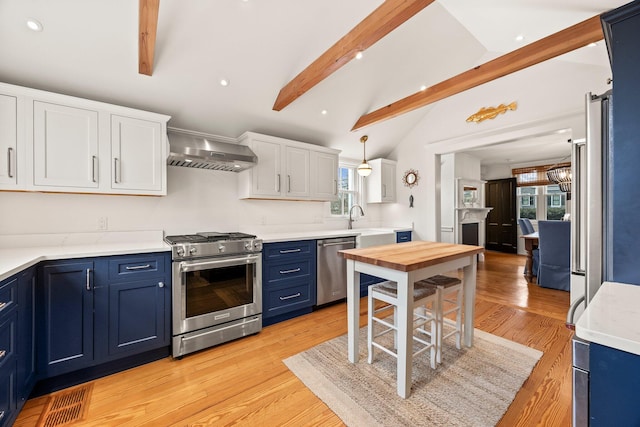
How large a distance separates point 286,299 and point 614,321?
261 cm

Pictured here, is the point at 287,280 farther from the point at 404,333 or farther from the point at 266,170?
the point at 404,333

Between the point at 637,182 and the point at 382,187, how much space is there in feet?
11.8

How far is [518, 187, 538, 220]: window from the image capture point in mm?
7275

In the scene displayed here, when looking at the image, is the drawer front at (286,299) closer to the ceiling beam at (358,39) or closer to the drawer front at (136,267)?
the drawer front at (136,267)

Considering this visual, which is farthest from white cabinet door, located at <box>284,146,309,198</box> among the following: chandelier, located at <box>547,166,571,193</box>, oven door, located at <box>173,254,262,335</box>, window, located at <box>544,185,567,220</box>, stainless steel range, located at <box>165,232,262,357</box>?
window, located at <box>544,185,567,220</box>

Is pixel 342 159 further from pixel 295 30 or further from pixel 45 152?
pixel 45 152

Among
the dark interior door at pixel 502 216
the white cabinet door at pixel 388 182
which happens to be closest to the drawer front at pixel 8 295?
the white cabinet door at pixel 388 182

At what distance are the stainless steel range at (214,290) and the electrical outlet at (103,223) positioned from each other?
0.70 meters

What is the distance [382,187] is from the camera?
185 inches

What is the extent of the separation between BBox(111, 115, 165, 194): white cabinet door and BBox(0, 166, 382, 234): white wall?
355mm

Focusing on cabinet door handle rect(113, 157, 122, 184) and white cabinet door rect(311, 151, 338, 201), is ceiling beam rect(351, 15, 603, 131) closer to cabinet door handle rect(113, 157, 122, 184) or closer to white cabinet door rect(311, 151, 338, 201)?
white cabinet door rect(311, 151, 338, 201)

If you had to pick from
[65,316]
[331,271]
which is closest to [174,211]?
[65,316]

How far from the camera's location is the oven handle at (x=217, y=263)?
7.51ft

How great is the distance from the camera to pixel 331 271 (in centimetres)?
336
